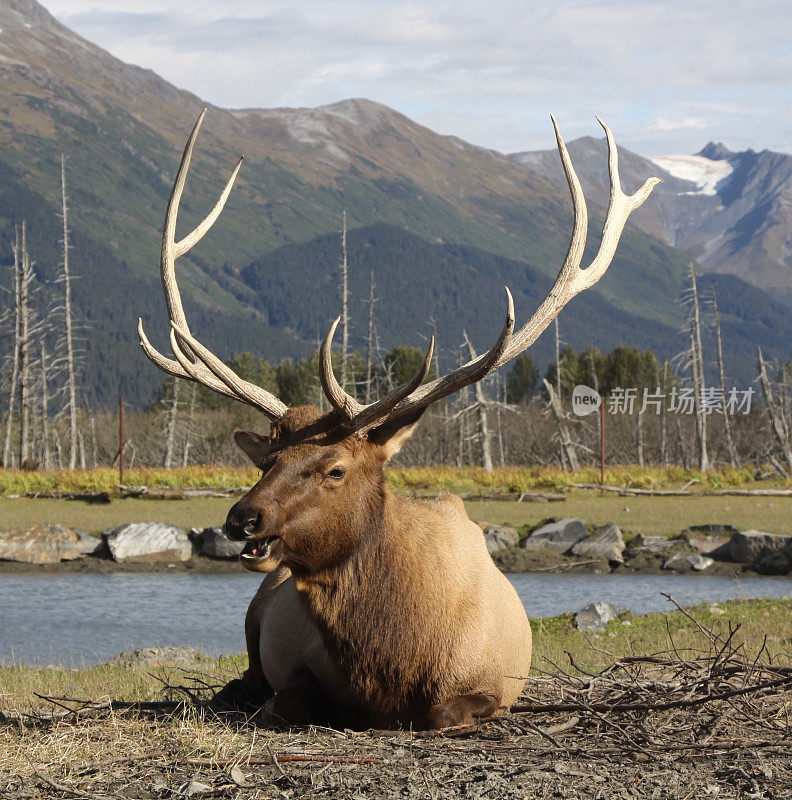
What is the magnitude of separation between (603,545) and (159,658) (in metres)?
10.2

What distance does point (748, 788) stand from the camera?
5.33 m

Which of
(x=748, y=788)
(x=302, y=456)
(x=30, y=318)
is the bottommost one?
(x=748, y=788)

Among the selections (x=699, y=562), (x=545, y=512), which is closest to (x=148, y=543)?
(x=545, y=512)

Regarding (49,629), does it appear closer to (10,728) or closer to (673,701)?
(10,728)

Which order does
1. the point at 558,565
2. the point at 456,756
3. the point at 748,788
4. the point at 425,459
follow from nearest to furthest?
the point at 748,788, the point at 456,756, the point at 558,565, the point at 425,459

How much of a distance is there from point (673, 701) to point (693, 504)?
19.9m

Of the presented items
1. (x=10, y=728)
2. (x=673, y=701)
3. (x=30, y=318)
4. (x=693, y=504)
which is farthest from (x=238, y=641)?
(x=30, y=318)

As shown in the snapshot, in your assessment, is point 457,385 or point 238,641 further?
point 238,641

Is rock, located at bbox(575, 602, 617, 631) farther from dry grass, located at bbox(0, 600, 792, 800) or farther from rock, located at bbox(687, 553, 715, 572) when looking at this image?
rock, located at bbox(687, 553, 715, 572)

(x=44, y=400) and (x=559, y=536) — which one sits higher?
(x=44, y=400)

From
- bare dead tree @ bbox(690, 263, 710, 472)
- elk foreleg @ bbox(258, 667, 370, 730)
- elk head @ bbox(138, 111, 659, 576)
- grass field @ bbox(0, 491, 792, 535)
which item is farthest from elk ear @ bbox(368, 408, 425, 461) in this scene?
bare dead tree @ bbox(690, 263, 710, 472)

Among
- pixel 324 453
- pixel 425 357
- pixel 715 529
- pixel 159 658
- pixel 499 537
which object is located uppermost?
pixel 425 357

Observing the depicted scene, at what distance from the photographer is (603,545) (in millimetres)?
19438

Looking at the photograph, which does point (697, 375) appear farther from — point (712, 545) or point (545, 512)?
point (712, 545)
